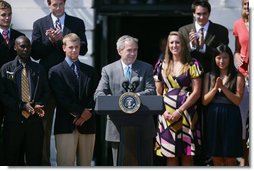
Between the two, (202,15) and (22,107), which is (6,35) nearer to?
(22,107)

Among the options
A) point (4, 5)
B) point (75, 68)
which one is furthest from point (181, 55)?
point (4, 5)

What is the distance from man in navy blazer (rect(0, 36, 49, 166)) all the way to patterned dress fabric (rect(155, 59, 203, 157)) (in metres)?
1.22

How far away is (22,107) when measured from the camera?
7.04 metres

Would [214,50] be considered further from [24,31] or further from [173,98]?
[24,31]

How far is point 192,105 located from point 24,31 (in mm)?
1977

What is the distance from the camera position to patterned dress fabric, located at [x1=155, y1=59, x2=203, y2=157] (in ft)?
23.7

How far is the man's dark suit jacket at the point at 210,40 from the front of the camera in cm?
745

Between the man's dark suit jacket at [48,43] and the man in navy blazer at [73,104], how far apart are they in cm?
17

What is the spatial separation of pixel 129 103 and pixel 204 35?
61.5 inches

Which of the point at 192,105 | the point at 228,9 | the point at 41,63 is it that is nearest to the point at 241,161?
the point at 192,105

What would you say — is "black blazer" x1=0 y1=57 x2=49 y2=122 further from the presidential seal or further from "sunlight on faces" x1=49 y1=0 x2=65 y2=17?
the presidential seal

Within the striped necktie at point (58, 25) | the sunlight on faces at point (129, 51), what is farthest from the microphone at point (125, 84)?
the striped necktie at point (58, 25)

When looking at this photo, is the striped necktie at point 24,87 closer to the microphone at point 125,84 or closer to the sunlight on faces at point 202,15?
the microphone at point 125,84

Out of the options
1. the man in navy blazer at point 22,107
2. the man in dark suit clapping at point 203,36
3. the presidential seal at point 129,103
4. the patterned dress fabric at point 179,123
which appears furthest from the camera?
the man in dark suit clapping at point 203,36
